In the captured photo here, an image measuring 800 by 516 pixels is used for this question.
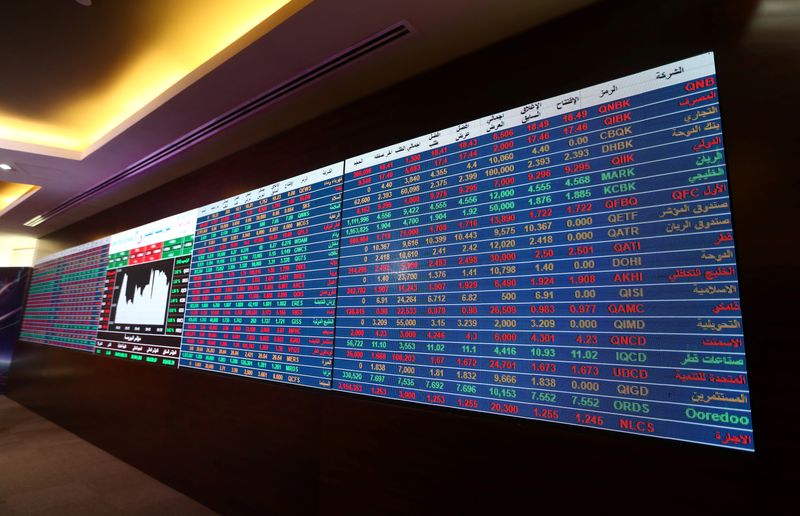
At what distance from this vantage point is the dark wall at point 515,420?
3.89 feet

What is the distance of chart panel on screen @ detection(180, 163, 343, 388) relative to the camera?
229 centimetres

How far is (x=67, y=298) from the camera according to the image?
4969mm

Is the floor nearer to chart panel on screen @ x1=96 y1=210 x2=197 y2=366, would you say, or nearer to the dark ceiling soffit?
chart panel on screen @ x1=96 y1=210 x2=197 y2=366

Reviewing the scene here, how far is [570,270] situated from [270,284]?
184cm

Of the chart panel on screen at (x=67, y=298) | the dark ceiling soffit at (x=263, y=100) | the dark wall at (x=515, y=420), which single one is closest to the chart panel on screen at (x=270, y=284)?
the dark wall at (x=515, y=420)

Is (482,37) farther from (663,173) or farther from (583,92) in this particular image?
(663,173)

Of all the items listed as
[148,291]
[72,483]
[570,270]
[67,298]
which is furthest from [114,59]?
[67,298]

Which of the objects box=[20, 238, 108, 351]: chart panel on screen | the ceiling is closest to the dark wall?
the ceiling

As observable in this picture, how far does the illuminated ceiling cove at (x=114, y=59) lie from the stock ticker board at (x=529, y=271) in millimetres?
921

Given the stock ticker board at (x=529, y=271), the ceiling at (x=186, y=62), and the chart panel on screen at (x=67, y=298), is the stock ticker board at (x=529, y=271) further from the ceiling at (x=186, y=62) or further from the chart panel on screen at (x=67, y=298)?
the chart panel on screen at (x=67, y=298)

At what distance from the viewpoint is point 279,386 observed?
2385mm

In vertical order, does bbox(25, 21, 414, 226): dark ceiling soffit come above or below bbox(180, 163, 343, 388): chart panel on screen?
above

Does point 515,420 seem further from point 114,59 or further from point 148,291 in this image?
point 148,291

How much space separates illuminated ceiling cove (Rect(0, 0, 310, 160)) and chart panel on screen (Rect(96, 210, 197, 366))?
88 centimetres
